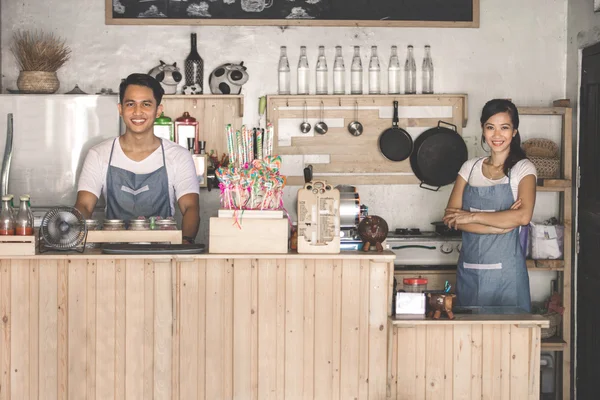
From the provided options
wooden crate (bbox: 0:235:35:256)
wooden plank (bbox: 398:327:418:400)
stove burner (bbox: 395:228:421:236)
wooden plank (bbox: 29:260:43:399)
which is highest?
wooden crate (bbox: 0:235:35:256)

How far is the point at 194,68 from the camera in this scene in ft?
19.4

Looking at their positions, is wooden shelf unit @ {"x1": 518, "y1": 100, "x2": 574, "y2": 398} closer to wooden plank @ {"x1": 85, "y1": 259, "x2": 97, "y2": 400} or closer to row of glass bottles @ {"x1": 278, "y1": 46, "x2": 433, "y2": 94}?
row of glass bottles @ {"x1": 278, "y1": 46, "x2": 433, "y2": 94}

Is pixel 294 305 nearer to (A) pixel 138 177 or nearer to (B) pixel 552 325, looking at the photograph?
→ (A) pixel 138 177

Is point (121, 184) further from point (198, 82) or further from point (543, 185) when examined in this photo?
point (543, 185)

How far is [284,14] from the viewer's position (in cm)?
591

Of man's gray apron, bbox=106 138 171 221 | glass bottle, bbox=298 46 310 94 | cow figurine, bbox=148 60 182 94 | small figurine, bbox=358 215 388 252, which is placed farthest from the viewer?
glass bottle, bbox=298 46 310 94

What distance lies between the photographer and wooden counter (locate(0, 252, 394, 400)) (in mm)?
3549

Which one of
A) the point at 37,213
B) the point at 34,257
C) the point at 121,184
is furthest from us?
the point at 37,213

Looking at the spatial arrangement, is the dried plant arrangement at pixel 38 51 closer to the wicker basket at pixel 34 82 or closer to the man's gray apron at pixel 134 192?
the wicker basket at pixel 34 82

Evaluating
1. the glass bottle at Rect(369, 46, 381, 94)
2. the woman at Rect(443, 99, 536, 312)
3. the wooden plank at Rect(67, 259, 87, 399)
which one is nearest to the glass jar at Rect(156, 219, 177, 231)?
the wooden plank at Rect(67, 259, 87, 399)

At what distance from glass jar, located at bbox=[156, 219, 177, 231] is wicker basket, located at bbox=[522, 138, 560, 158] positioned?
291 centimetres

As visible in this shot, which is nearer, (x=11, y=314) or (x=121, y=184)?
(x=11, y=314)

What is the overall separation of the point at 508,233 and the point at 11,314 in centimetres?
255

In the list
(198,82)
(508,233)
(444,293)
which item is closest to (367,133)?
(198,82)
